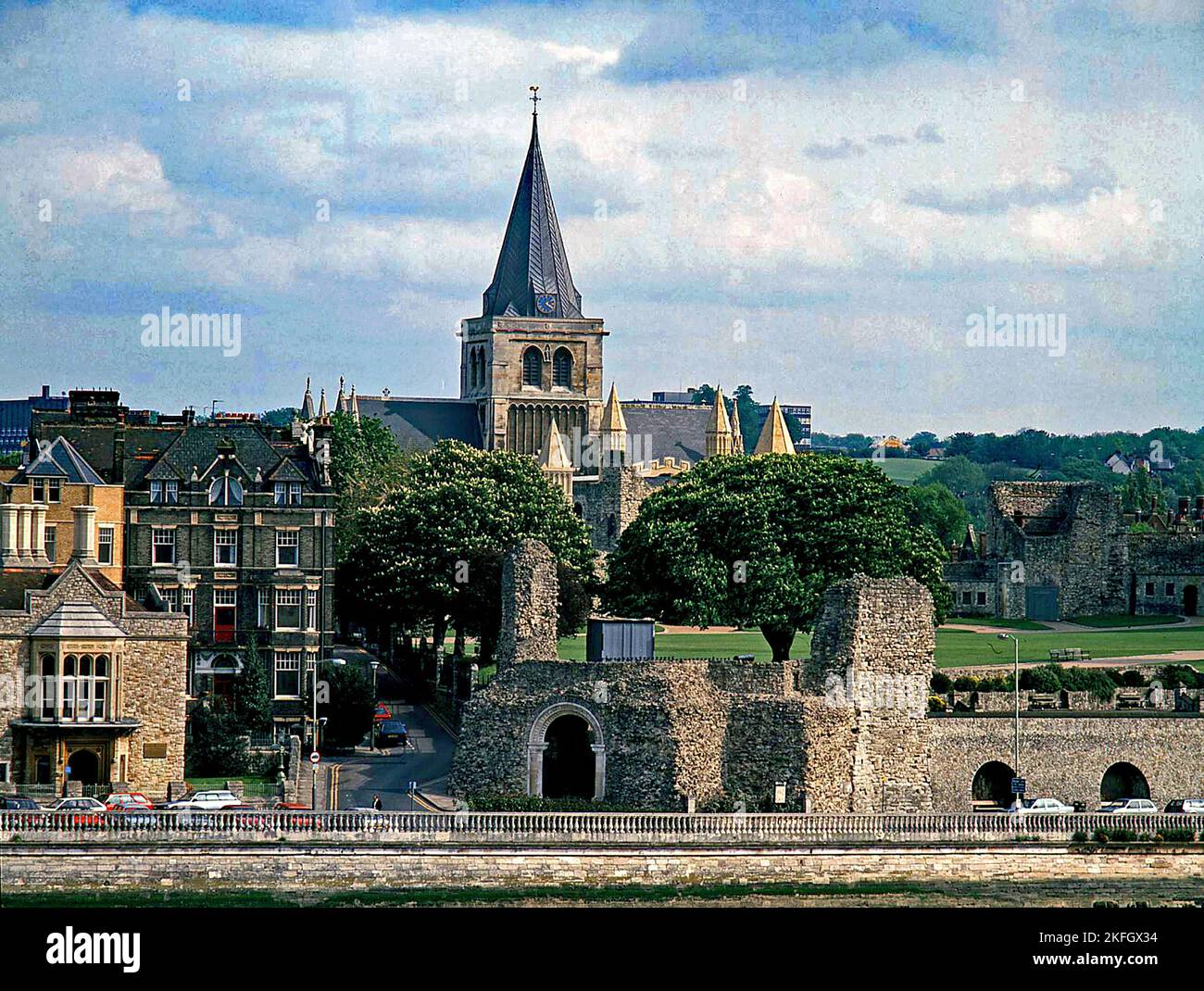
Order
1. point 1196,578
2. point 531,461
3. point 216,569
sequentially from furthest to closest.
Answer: point 1196,578 → point 531,461 → point 216,569

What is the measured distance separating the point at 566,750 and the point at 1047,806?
12.8 m

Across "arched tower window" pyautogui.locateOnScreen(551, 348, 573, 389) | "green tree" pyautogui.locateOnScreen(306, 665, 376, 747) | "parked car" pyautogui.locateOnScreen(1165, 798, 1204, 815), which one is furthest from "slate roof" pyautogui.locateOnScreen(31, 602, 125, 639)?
"arched tower window" pyautogui.locateOnScreen(551, 348, 573, 389)

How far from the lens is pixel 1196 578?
12600 centimetres

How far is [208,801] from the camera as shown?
6325cm

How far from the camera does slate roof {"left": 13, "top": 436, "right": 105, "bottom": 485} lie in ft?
255

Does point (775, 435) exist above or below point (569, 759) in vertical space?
above

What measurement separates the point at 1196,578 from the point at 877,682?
208 ft

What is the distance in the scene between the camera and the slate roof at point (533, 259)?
185625 millimetres

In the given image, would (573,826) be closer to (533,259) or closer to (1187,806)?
(1187,806)

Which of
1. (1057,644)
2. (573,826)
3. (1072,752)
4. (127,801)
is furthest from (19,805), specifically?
(1057,644)

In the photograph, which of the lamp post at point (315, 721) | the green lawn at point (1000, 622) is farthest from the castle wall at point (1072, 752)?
the green lawn at point (1000, 622)

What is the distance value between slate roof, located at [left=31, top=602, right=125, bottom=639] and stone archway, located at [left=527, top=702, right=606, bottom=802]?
12.2m
